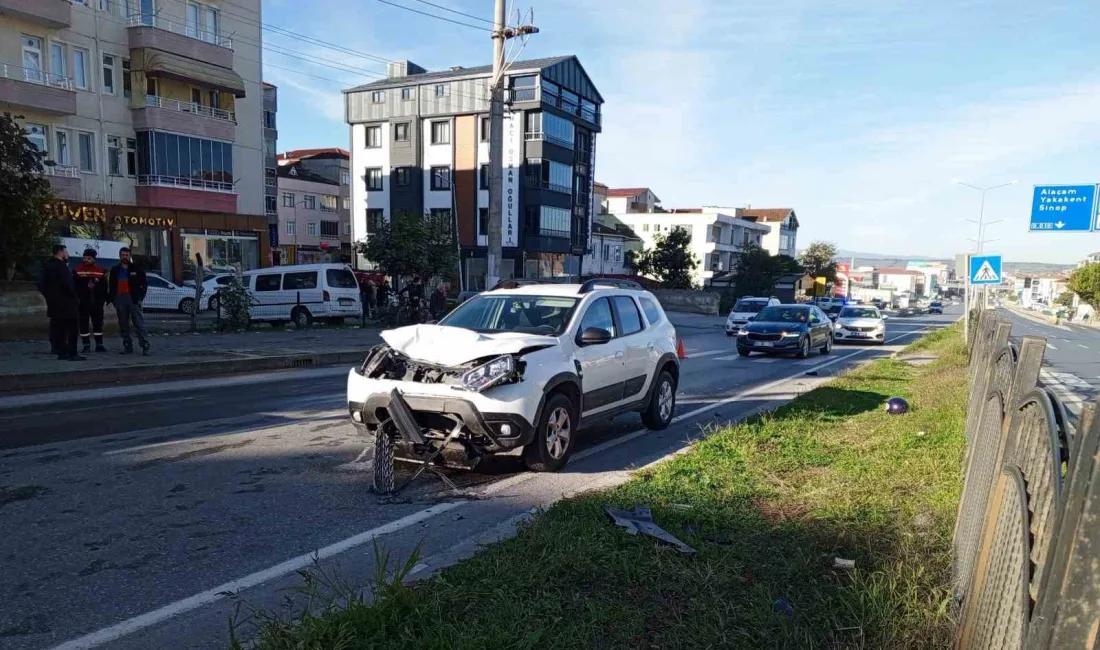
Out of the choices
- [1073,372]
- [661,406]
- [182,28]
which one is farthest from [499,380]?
[182,28]

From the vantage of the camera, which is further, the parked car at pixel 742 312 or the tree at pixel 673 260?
the tree at pixel 673 260

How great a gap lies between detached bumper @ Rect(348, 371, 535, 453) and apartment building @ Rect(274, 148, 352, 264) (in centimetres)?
5425

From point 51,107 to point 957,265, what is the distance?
33.4 meters

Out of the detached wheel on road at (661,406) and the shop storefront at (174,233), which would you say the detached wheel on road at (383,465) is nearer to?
the detached wheel on road at (661,406)

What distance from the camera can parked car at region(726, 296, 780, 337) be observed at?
27016 millimetres

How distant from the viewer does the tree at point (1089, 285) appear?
61.8m

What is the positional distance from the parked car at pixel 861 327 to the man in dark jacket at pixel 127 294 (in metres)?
21.4

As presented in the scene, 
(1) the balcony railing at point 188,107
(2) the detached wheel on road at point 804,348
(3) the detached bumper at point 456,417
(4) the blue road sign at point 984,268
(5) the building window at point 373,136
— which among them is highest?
(5) the building window at point 373,136

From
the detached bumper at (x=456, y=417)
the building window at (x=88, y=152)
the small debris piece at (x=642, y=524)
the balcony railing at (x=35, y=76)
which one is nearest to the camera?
the small debris piece at (x=642, y=524)

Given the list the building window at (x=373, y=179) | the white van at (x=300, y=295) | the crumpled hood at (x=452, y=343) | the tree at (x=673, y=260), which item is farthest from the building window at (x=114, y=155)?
the tree at (x=673, y=260)

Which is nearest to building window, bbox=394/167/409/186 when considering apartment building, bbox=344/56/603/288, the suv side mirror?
apartment building, bbox=344/56/603/288

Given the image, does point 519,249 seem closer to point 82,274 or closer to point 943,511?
point 82,274

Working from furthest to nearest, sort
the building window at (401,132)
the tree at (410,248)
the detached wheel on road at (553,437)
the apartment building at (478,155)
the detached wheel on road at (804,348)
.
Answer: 1. the building window at (401,132)
2. the apartment building at (478,155)
3. the tree at (410,248)
4. the detached wheel on road at (804,348)
5. the detached wheel on road at (553,437)

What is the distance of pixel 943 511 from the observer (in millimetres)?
4664
